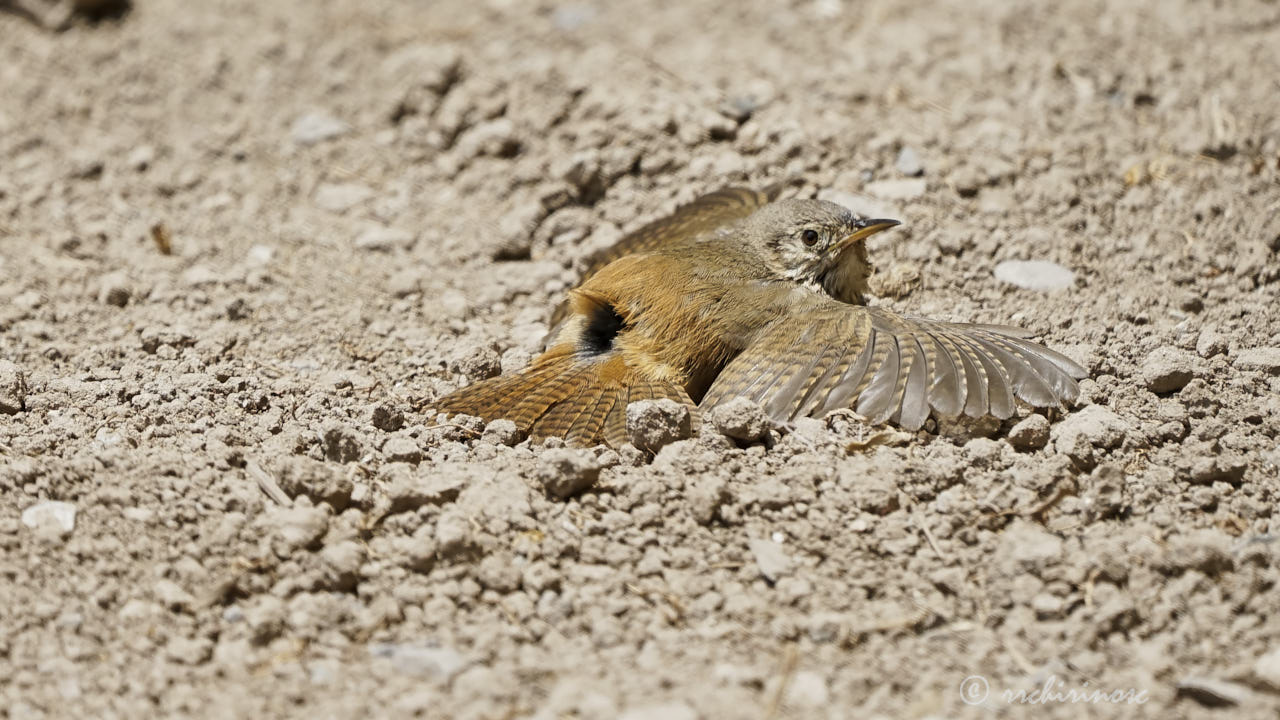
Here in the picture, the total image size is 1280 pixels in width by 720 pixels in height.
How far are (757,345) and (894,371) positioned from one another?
0.56 metres

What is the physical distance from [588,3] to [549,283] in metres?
3.01

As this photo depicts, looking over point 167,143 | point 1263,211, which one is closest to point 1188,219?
point 1263,211

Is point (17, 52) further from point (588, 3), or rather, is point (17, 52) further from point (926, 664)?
point (926, 664)

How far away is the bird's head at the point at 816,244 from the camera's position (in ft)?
16.4

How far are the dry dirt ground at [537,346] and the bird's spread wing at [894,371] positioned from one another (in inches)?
5.2

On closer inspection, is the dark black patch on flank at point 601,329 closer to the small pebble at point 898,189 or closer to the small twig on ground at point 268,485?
the small twig on ground at point 268,485

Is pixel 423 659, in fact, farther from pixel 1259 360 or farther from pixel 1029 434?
pixel 1259 360

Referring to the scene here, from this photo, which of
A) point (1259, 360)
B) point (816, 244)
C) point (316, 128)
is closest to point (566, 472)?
point (816, 244)

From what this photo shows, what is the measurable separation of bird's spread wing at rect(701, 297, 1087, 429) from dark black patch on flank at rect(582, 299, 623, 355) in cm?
53

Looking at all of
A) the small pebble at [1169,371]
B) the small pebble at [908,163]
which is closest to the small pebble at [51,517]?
the small pebble at [1169,371]

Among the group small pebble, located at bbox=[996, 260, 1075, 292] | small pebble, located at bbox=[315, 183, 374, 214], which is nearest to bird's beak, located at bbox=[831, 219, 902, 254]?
small pebble, located at bbox=[996, 260, 1075, 292]

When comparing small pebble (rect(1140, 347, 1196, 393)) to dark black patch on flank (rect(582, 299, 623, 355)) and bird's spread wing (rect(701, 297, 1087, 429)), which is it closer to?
bird's spread wing (rect(701, 297, 1087, 429))

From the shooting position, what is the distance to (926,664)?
3.23m

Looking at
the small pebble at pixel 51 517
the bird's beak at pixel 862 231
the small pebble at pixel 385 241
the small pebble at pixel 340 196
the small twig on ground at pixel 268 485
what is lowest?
the small pebble at pixel 51 517
